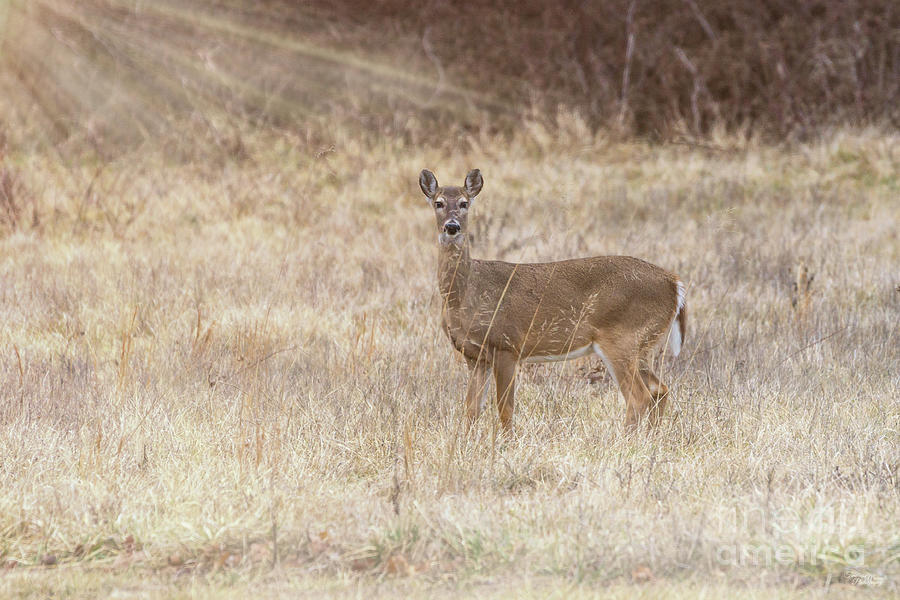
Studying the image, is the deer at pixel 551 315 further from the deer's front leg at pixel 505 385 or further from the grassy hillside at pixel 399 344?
the grassy hillside at pixel 399 344

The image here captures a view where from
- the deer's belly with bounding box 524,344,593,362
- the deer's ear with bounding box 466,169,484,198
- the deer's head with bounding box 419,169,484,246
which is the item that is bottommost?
the deer's belly with bounding box 524,344,593,362

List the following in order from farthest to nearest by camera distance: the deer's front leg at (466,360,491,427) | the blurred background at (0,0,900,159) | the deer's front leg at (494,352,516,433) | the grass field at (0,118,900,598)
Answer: the blurred background at (0,0,900,159), the deer's front leg at (466,360,491,427), the deer's front leg at (494,352,516,433), the grass field at (0,118,900,598)

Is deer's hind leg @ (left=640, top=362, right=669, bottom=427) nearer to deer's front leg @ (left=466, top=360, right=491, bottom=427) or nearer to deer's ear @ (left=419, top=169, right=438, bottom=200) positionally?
deer's front leg @ (left=466, top=360, right=491, bottom=427)

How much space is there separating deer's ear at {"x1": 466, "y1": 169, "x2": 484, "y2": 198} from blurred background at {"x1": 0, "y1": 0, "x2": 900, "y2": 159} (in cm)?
993

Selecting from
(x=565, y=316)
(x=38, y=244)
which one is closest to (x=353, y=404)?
(x=565, y=316)

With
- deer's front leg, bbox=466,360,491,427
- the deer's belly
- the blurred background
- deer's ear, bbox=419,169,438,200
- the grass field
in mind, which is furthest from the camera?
the blurred background

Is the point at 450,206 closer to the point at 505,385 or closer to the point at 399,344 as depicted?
the point at 505,385

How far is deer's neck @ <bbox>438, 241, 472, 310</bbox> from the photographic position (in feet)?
20.2

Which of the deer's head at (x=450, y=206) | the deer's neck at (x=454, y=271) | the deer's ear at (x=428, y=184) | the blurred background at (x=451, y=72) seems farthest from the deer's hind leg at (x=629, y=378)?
the blurred background at (x=451, y=72)

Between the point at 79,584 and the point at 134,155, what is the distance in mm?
12592

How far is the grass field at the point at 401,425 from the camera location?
419 centimetres

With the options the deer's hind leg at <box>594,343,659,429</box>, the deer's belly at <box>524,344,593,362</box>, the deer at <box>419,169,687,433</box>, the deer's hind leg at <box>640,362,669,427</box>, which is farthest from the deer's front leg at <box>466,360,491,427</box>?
the deer's hind leg at <box>640,362,669,427</box>

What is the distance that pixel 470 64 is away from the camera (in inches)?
773

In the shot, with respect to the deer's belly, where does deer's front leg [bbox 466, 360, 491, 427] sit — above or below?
below
